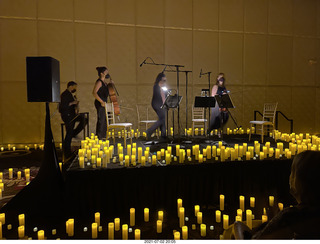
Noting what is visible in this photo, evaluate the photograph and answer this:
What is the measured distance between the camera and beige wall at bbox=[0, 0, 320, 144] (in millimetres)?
6875

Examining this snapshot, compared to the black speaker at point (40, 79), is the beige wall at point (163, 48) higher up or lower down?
higher up

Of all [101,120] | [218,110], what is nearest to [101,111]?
[101,120]

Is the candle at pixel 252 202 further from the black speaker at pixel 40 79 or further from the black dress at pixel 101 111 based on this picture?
the black dress at pixel 101 111

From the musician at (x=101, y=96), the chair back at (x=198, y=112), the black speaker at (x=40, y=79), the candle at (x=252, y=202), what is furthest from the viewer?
the chair back at (x=198, y=112)

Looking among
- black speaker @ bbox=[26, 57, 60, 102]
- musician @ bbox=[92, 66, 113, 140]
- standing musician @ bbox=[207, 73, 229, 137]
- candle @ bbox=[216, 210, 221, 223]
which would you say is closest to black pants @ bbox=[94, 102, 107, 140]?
musician @ bbox=[92, 66, 113, 140]

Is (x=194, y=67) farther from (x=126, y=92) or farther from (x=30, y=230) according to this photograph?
(x=30, y=230)

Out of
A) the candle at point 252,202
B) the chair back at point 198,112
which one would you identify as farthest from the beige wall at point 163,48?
the candle at point 252,202

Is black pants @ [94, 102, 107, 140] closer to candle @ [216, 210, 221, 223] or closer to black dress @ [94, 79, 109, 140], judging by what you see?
black dress @ [94, 79, 109, 140]

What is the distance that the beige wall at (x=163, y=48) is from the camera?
6875mm

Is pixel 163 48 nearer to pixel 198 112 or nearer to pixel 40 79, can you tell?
pixel 198 112

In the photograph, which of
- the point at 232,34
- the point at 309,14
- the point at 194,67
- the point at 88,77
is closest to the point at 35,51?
the point at 88,77

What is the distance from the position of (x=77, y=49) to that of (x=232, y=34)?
501cm

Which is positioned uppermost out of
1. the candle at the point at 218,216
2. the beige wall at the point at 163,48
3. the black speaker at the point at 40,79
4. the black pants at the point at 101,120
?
the beige wall at the point at 163,48

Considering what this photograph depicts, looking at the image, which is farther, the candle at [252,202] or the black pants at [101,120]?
the black pants at [101,120]
